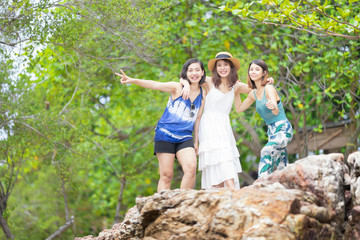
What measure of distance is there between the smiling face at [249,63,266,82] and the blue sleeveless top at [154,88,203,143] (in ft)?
2.43

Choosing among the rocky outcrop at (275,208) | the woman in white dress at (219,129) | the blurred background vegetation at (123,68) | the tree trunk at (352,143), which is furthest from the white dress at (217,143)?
the tree trunk at (352,143)

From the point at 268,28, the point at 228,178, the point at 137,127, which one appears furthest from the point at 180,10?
the point at 228,178

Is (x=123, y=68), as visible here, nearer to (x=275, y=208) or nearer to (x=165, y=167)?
→ (x=165, y=167)

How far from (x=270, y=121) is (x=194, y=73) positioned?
1.04m

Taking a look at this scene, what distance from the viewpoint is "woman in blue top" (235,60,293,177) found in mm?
5441

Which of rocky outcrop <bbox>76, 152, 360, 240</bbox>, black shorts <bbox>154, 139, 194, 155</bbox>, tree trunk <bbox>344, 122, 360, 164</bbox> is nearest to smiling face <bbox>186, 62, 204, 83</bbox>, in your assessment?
black shorts <bbox>154, 139, 194, 155</bbox>

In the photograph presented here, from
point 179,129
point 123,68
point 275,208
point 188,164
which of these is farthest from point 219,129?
point 123,68

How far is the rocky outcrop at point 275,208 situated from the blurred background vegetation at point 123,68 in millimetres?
2697

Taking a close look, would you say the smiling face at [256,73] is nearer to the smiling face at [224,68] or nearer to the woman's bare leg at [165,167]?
the smiling face at [224,68]

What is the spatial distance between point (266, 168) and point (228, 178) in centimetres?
44

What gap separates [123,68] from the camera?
395 inches

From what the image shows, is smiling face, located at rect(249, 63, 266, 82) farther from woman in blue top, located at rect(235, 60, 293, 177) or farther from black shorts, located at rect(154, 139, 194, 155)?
black shorts, located at rect(154, 139, 194, 155)

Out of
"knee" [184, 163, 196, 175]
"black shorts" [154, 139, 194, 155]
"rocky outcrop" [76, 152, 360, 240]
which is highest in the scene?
"black shorts" [154, 139, 194, 155]

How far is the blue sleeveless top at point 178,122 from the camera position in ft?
18.1
